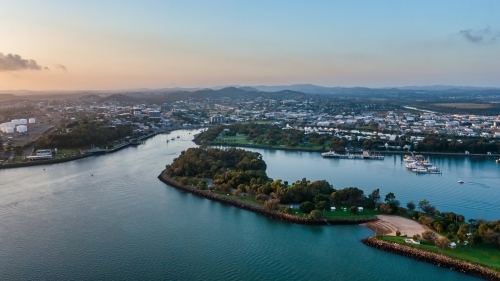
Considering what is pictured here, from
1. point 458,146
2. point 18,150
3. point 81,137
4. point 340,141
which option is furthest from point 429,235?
point 81,137

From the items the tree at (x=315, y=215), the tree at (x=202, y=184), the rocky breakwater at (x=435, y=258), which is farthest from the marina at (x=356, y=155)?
the rocky breakwater at (x=435, y=258)

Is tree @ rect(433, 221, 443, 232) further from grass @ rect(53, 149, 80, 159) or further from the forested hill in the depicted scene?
grass @ rect(53, 149, 80, 159)

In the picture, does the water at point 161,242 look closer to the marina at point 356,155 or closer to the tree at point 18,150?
the tree at point 18,150

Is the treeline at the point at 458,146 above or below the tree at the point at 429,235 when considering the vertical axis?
above

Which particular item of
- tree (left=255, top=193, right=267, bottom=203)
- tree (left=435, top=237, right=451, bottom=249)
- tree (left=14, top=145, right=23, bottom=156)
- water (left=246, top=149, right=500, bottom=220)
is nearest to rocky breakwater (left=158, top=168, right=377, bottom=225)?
tree (left=255, top=193, right=267, bottom=203)

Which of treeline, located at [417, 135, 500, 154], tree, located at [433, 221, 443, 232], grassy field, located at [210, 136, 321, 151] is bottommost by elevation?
tree, located at [433, 221, 443, 232]
